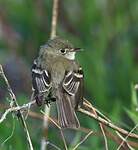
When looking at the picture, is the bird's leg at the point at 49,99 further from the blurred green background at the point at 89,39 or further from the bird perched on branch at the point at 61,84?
the blurred green background at the point at 89,39

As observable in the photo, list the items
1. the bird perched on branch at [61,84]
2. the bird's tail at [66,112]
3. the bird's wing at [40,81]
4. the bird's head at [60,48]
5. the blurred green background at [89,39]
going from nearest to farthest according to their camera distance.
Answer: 1. the bird's tail at [66,112]
2. the bird perched on branch at [61,84]
3. the bird's wing at [40,81]
4. the bird's head at [60,48]
5. the blurred green background at [89,39]

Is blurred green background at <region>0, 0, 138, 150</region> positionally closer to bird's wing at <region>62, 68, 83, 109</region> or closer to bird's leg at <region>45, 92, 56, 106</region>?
bird's wing at <region>62, 68, 83, 109</region>

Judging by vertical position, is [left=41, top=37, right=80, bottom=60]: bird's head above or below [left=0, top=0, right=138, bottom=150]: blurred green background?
above

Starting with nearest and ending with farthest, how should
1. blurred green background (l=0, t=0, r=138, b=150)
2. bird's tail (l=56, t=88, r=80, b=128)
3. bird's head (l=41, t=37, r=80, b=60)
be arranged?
1. bird's tail (l=56, t=88, r=80, b=128)
2. bird's head (l=41, t=37, r=80, b=60)
3. blurred green background (l=0, t=0, r=138, b=150)

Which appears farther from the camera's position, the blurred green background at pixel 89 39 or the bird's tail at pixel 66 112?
the blurred green background at pixel 89 39

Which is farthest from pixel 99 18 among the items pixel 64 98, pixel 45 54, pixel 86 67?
pixel 64 98

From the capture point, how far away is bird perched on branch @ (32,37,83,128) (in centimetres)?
586

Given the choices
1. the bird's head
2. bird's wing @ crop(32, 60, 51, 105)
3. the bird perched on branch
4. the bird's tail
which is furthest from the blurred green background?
the bird's tail

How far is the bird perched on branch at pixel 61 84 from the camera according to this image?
5.86m

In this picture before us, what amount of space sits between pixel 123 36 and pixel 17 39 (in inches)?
52.1

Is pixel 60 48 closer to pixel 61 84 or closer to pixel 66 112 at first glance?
pixel 61 84

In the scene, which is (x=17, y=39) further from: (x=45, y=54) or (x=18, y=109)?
(x=18, y=109)

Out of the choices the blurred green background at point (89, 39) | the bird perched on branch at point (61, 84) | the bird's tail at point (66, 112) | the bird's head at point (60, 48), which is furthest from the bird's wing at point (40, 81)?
the blurred green background at point (89, 39)

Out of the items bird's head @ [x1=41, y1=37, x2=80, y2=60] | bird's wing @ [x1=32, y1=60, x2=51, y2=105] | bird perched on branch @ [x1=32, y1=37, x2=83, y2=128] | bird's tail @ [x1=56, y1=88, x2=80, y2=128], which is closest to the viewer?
bird's tail @ [x1=56, y1=88, x2=80, y2=128]
